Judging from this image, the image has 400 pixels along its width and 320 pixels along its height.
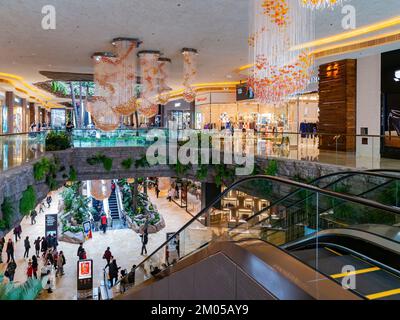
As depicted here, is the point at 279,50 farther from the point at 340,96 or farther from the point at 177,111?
the point at 177,111

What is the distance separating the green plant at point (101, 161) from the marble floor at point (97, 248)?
372 centimetres

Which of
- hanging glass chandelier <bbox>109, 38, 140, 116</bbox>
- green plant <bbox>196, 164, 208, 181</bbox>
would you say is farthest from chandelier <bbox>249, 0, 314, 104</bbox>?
green plant <bbox>196, 164, 208, 181</bbox>

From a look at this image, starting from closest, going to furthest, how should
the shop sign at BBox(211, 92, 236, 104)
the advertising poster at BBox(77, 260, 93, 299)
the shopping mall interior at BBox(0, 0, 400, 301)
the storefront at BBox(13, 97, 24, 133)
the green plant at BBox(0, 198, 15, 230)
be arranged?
the shopping mall interior at BBox(0, 0, 400, 301)
the green plant at BBox(0, 198, 15, 230)
the advertising poster at BBox(77, 260, 93, 299)
the shop sign at BBox(211, 92, 236, 104)
the storefront at BBox(13, 97, 24, 133)

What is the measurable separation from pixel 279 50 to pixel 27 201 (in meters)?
6.91

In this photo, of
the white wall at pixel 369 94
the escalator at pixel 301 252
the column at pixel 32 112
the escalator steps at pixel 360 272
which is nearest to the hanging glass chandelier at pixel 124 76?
the white wall at pixel 369 94

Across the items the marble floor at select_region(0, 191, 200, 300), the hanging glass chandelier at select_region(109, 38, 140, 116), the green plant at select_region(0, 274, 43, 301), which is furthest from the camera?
the hanging glass chandelier at select_region(109, 38, 140, 116)

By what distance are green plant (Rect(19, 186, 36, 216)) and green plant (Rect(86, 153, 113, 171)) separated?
220 inches

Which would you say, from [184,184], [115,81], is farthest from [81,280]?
[184,184]

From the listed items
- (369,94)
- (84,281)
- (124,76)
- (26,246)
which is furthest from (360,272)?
(26,246)

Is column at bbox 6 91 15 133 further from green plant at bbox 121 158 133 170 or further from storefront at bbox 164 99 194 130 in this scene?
green plant at bbox 121 158 133 170

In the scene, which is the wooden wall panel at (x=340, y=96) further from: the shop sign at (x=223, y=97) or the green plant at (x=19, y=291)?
the shop sign at (x=223, y=97)

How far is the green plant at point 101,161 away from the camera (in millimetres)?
15258

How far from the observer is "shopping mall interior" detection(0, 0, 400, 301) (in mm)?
3188

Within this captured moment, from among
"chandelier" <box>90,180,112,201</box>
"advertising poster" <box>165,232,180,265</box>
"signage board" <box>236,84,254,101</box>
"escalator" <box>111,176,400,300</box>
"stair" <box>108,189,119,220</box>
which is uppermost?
"signage board" <box>236,84,254,101</box>
